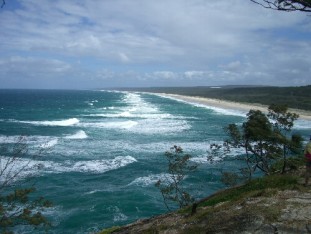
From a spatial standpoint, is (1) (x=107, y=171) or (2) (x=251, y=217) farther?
(1) (x=107, y=171)

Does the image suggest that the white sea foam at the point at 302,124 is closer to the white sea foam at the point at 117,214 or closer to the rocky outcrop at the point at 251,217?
the white sea foam at the point at 117,214

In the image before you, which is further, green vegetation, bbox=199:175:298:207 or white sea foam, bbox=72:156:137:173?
white sea foam, bbox=72:156:137:173

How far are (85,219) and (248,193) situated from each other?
14.7m

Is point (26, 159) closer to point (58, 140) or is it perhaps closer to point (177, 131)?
point (58, 140)

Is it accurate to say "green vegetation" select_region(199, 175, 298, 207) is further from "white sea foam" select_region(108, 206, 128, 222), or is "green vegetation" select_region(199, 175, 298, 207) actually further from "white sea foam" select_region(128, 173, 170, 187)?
"white sea foam" select_region(128, 173, 170, 187)

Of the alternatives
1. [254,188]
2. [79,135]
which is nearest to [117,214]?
[254,188]

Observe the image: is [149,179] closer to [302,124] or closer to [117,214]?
[117,214]

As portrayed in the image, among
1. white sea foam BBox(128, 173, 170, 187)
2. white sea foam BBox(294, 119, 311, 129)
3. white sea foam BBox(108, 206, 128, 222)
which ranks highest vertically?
white sea foam BBox(294, 119, 311, 129)

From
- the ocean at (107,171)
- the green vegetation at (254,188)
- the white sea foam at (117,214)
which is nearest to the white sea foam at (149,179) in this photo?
the ocean at (107,171)

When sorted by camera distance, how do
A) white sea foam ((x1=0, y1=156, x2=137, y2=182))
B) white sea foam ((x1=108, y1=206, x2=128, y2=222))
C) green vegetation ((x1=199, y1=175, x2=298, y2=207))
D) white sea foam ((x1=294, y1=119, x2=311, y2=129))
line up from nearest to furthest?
green vegetation ((x1=199, y1=175, x2=298, y2=207)), white sea foam ((x1=108, y1=206, x2=128, y2=222)), white sea foam ((x1=0, y1=156, x2=137, y2=182)), white sea foam ((x1=294, y1=119, x2=311, y2=129))

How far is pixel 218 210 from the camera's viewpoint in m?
9.79

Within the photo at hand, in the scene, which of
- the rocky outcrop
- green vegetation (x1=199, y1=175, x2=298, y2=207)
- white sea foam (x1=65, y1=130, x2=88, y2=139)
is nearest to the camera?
the rocky outcrop

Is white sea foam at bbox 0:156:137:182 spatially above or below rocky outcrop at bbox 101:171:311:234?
below

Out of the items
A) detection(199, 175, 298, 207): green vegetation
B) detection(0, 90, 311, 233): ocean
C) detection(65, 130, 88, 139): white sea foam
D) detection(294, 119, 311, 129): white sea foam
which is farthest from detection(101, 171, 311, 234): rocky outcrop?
detection(294, 119, 311, 129): white sea foam
